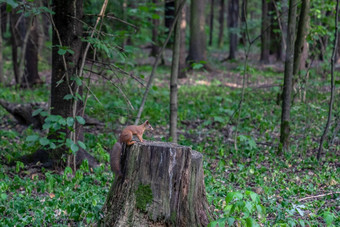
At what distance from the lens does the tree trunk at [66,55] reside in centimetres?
622

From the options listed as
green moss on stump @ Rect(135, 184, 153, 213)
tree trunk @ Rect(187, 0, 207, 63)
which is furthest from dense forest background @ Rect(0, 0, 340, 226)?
tree trunk @ Rect(187, 0, 207, 63)

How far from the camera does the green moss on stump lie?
386 cm

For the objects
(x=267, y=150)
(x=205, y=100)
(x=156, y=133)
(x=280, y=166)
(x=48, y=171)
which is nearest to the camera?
(x=48, y=171)

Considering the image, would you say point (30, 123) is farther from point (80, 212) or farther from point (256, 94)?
point (256, 94)

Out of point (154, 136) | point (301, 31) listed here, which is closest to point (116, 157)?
point (154, 136)

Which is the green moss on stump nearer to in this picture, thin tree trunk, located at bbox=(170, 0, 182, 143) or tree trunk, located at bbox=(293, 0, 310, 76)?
thin tree trunk, located at bbox=(170, 0, 182, 143)

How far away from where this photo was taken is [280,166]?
701 cm

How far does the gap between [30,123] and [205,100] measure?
5.51 m

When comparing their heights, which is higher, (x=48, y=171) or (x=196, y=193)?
(x=196, y=193)

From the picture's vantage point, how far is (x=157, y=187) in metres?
3.85

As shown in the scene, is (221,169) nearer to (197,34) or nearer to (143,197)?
(143,197)

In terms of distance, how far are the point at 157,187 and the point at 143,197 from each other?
0.59ft

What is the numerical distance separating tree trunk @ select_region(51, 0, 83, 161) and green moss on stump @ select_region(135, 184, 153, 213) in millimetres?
2821

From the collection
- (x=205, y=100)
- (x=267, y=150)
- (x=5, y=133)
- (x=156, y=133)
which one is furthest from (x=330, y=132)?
(x=5, y=133)
